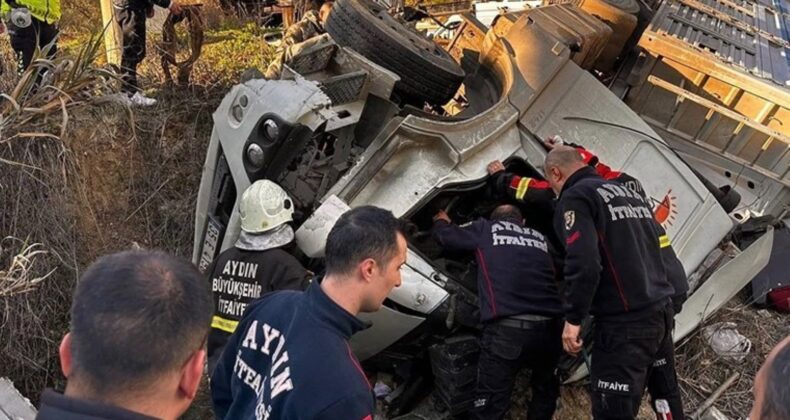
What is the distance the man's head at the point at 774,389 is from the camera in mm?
1283

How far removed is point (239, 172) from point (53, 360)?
147cm

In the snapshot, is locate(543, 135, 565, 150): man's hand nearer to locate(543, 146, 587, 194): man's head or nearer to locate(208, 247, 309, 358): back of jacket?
locate(543, 146, 587, 194): man's head

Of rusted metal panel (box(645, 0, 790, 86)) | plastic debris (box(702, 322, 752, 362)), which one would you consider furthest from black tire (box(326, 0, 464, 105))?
plastic debris (box(702, 322, 752, 362))

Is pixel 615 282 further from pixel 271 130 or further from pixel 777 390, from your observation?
pixel 777 390

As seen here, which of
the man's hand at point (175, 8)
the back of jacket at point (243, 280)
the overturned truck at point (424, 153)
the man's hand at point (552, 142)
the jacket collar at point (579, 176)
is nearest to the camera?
the back of jacket at point (243, 280)

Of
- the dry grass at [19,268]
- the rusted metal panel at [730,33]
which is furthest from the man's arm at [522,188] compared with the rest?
the dry grass at [19,268]

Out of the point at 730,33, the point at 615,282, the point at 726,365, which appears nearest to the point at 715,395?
the point at 726,365

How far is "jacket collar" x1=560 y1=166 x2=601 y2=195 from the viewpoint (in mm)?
3326

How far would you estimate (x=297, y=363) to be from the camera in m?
1.83

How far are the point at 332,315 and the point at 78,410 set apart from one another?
2.56ft

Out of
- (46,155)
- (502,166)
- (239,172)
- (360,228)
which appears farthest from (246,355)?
(46,155)

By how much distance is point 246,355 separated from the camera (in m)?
2.07

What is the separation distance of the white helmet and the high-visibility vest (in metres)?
2.48

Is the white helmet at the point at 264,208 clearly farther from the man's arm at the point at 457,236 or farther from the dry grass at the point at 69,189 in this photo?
the dry grass at the point at 69,189
